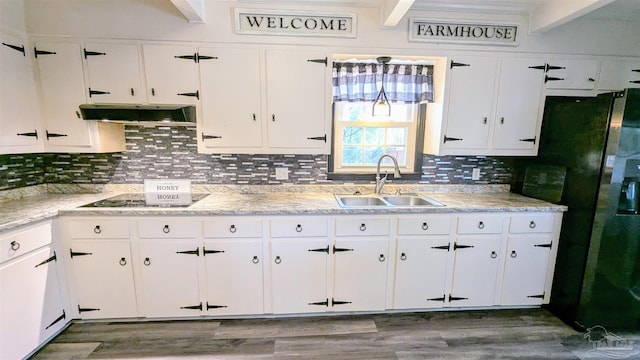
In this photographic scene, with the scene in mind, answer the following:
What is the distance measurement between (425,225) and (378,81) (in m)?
1.31

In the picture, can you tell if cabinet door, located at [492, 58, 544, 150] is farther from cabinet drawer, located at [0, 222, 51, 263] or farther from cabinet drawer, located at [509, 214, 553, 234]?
cabinet drawer, located at [0, 222, 51, 263]

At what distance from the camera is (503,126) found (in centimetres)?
238

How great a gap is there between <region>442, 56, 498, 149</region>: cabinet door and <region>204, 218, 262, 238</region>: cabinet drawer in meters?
1.72

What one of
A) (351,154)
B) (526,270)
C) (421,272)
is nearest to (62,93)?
(351,154)

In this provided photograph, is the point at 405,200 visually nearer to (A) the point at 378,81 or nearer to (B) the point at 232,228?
(A) the point at 378,81

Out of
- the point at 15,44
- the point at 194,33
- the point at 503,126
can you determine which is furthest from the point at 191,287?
the point at 503,126

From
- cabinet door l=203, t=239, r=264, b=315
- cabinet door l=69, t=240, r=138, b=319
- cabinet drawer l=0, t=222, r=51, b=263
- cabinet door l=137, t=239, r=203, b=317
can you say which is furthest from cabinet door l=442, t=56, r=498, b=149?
cabinet drawer l=0, t=222, r=51, b=263

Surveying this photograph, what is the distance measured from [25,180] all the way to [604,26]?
16.2 ft

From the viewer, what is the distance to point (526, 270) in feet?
7.42

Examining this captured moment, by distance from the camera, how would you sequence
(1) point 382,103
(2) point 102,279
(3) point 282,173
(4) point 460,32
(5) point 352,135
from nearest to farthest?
(2) point 102,279 < (4) point 460,32 < (1) point 382,103 < (3) point 282,173 < (5) point 352,135

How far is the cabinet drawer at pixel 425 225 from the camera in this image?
2119 mm

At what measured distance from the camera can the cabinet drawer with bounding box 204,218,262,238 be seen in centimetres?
202

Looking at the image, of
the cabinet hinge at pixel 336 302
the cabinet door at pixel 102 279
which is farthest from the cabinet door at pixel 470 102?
the cabinet door at pixel 102 279

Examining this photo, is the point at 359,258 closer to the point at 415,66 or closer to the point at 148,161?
the point at 415,66
